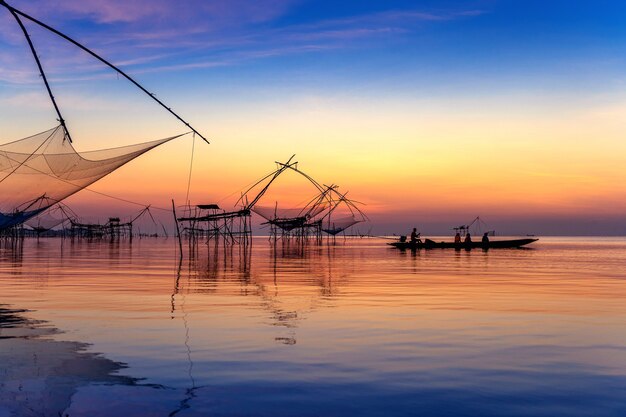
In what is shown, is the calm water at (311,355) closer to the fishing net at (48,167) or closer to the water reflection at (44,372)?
the water reflection at (44,372)

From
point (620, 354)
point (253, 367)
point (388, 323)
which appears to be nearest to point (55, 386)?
point (253, 367)

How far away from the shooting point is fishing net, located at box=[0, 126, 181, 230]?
1422 centimetres

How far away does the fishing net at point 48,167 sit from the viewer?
560 inches

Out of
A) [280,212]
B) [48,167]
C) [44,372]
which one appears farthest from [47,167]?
[280,212]

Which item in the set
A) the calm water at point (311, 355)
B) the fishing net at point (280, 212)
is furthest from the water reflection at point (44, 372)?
the fishing net at point (280, 212)

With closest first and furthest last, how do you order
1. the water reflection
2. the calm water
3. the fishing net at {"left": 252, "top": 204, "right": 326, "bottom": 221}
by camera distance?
the water reflection → the calm water → the fishing net at {"left": 252, "top": 204, "right": 326, "bottom": 221}

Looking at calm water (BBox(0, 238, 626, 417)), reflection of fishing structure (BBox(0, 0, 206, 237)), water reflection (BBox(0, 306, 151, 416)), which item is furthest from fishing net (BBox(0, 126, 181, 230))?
water reflection (BBox(0, 306, 151, 416))

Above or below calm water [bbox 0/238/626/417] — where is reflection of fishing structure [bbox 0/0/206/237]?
above

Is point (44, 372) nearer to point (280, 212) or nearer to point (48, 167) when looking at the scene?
point (48, 167)

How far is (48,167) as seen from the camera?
14492mm

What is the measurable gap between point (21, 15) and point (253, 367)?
428cm

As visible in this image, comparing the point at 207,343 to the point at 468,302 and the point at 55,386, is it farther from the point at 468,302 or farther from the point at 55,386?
the point at 468,302

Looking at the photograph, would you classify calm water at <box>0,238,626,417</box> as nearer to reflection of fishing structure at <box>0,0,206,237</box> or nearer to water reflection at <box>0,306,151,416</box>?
water reflection at <box>0,306,151,416</box>

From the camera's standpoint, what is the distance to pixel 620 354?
6.66 m
